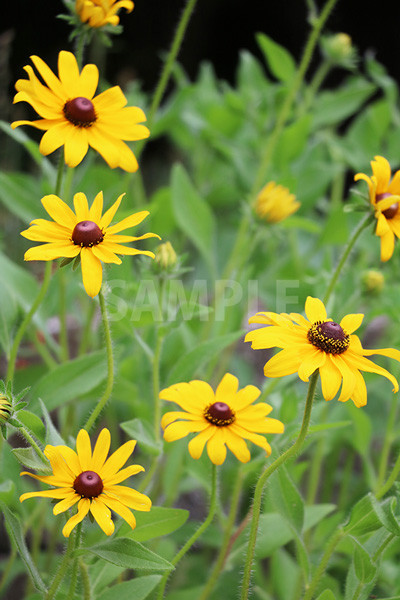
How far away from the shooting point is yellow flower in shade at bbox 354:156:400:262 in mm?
699

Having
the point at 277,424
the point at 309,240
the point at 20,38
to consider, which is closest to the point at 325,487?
the point at 309,240

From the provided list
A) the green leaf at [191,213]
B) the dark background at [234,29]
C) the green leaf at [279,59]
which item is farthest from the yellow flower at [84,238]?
the dark background at [234,29]

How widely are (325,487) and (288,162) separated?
0.61 meters

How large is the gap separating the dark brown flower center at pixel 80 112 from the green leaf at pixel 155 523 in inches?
15.2

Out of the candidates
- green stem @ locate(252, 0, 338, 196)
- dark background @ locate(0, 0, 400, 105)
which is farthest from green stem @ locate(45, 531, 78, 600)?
dark background @ locate(0, 0, 400, 105)

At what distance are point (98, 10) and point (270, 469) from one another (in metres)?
0.53

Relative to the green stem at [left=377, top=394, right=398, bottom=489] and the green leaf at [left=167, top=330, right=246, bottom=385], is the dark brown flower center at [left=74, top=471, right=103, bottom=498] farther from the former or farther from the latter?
the green stem at [left=377, top=394, right=398, bottom=489]

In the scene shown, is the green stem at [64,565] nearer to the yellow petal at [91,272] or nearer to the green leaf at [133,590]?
the green leaf at [133,590]

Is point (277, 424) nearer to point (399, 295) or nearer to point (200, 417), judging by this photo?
point (200, 417)

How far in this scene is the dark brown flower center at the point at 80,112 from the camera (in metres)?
0.67

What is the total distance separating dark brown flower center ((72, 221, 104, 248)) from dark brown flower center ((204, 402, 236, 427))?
0.18 m

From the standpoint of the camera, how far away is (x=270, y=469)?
57cm

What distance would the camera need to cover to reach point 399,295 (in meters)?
0.99

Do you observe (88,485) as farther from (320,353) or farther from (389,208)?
(389,208)
